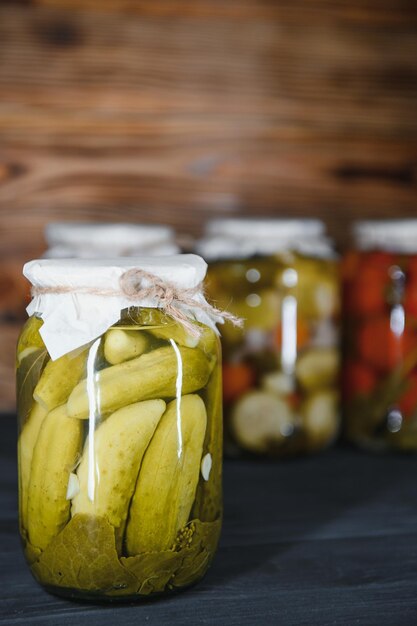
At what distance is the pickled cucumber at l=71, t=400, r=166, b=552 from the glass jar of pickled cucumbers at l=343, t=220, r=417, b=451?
50cm

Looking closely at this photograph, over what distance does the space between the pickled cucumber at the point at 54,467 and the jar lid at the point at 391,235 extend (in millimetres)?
559

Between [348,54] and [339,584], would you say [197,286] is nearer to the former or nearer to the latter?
[339,584]

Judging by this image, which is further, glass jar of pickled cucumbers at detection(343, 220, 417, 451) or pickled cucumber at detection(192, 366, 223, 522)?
glass jar of pickled cucumbers at detection(343, 220, 417, 451)

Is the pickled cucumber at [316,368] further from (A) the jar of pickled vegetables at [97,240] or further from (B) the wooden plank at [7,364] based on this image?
(B) the wooden plank at [7,364]

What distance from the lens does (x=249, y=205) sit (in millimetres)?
1237

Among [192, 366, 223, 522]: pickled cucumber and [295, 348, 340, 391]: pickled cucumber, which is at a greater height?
[192, 366, 223, 522]: pickled cucumber

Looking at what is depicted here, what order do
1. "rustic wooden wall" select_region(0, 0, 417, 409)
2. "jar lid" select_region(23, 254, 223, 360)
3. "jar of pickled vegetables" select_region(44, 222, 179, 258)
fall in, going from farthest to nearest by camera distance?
"rustic wooden wall" select_region(0, 0, 417, 409) < "jar of pickled vegetables" select_region(44, 222, 179, 258) < "jar lid" select_region(23, 254, 223, 360)

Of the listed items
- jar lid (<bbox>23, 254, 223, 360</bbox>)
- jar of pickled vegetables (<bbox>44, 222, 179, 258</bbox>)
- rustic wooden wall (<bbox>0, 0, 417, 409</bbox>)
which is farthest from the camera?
rustic wooden wall (<bbox>0, 0, 417, 409</bbox>)

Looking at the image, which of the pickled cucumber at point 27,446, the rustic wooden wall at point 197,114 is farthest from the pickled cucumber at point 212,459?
the rustic wooden wall at point 197,114

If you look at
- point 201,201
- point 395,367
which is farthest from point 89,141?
point 395,367

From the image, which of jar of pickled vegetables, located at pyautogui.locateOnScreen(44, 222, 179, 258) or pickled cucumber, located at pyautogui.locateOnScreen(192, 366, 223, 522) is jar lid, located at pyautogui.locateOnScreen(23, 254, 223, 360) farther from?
jar of pickled vegetables, located at pyautogui.locateOnScreen(44, 222, 179, 258)

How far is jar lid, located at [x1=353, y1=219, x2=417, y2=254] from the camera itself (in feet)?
3.45

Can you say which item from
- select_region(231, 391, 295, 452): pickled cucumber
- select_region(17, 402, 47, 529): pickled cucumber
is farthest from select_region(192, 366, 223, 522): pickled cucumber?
select_region(231, 391, 295, 452): pickled cucumber

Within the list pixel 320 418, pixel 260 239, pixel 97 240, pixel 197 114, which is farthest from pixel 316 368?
pixel 197 114
